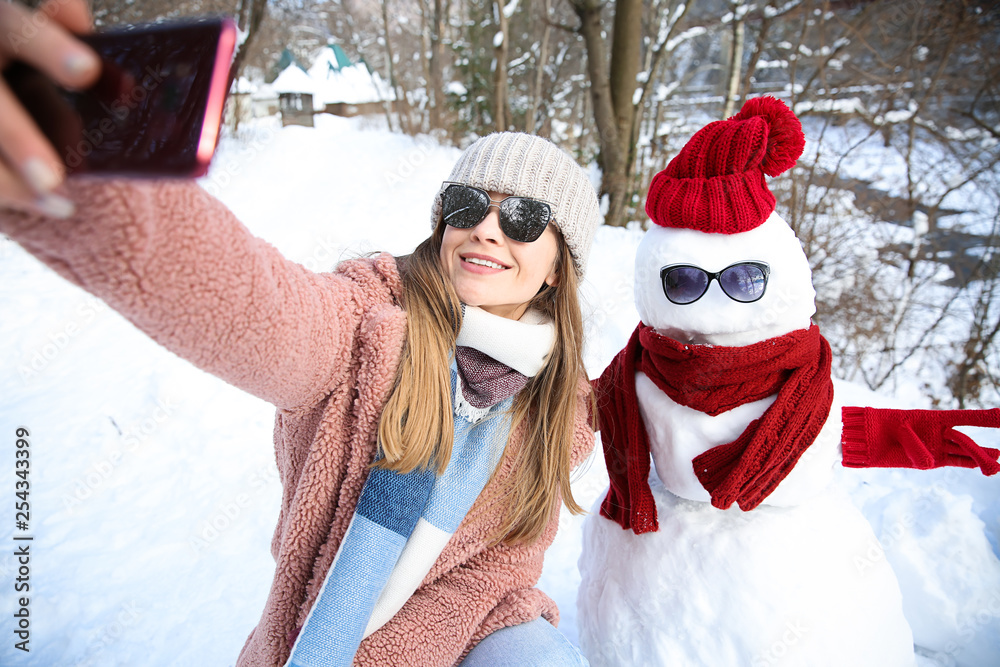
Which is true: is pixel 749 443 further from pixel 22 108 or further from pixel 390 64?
pixel 390 64

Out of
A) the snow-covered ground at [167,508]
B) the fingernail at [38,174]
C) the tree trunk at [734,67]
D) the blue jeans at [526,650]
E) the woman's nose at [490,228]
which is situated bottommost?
the snow-covered ground at [167,508]

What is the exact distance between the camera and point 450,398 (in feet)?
4.55

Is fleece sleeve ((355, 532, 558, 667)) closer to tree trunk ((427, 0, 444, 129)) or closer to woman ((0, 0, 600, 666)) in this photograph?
woman ((0, 0, 600, 666))

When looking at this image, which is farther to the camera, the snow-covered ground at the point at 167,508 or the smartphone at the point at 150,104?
the snow-covered ground at the point at 167,508

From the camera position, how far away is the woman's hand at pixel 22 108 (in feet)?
1.53

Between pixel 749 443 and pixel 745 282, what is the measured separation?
1.34 ft

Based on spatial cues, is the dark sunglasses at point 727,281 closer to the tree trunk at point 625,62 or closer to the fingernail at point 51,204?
the fingernail at point 51,204

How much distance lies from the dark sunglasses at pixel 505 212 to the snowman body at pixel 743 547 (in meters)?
0.31

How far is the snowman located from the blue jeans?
19 centimetres

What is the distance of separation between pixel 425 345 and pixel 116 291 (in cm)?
68

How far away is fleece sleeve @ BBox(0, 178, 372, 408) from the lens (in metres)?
0.69

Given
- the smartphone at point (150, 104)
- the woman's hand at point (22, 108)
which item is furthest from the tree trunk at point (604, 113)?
the woman's hand at point (22, 108)

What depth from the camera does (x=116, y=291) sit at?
2.48 feet

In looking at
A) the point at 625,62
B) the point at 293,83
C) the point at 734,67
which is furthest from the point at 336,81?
the point at 734,67
